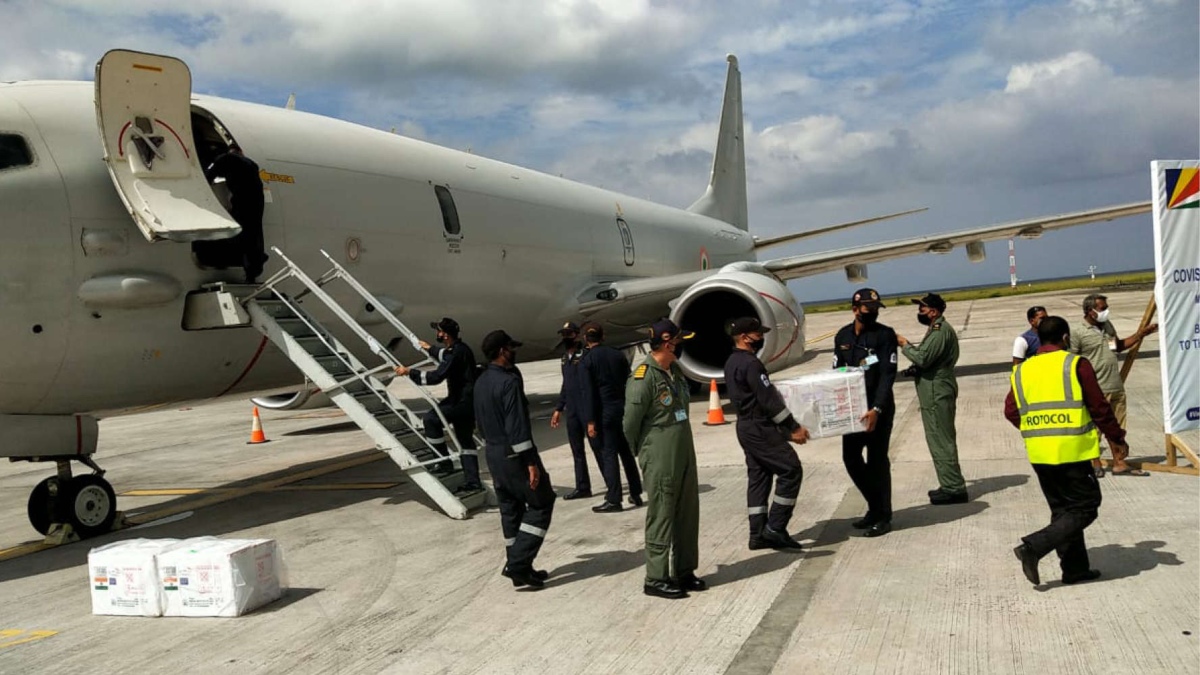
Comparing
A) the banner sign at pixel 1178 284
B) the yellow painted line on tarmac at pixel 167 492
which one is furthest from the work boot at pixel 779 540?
the yellow painted line on tarmac at pixel 167 492

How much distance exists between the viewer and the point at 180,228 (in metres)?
7.31

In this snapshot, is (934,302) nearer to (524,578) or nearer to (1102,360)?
(1102,360)

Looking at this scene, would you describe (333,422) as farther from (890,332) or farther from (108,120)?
(890,332)

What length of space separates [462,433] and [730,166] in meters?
16.8

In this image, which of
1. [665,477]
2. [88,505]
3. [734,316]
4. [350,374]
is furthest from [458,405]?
[734,316]

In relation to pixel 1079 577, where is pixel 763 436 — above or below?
above

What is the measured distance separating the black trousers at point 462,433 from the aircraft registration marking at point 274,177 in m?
2.56

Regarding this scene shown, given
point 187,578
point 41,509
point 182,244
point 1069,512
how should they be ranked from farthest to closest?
point 182,244 < point 41,509 < point 187,578 < point 1069,512

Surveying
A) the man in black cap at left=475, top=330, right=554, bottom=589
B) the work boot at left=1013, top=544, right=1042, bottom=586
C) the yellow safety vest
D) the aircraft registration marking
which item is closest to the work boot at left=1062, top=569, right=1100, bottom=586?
the work boot at left=1013, top=544, right=1042, bottom=586

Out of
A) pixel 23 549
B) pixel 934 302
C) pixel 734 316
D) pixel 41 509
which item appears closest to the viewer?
pixel 934 302

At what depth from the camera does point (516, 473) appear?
18.3 feet

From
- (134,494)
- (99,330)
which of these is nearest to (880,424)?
(99,330)

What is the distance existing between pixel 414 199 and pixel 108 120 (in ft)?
11.7

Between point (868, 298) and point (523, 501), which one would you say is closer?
point (523, 501)
